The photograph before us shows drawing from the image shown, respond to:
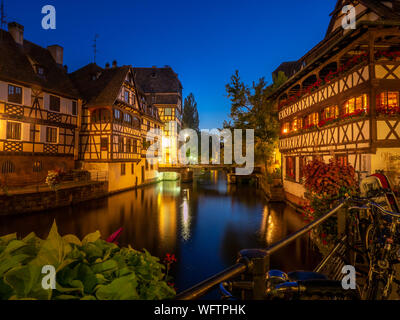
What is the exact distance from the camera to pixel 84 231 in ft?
45.2

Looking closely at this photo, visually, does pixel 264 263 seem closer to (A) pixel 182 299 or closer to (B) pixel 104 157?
(A) pixel 182 299

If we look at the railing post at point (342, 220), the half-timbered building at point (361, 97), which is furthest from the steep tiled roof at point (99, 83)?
the railing post at point (342, 220)

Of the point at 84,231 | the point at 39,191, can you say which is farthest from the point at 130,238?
the point at 39,191

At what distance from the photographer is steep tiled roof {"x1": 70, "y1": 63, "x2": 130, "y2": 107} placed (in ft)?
82.1

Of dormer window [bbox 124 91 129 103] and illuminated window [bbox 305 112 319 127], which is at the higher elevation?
dormer window [bbox 124 91 129 103]

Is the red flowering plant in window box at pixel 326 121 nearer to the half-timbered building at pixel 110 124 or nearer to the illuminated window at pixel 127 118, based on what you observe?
the half-timbered building at pixel 110 124

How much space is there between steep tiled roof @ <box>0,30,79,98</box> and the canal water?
36.5 feet

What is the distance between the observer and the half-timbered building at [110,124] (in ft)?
82.3

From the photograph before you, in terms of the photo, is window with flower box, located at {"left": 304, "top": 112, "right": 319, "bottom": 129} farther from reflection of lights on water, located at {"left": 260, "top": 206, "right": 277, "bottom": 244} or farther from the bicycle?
the bicycle

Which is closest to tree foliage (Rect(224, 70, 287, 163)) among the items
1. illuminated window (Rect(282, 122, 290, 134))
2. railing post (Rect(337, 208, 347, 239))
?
illuminated window (Rect(282, 122, 290, 134))

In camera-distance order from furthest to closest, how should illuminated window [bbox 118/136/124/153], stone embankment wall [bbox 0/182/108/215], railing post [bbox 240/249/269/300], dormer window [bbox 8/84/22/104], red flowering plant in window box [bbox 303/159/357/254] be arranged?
illuminated window [bbox 118/136/124/153]
dormer window [bbox 8/84/22/104]
stone embankment wall [bbox 0/182/108/215]
red flowering plant in window box [bbox 303/159/357/254]
railing post [bbox 240/249/269/300]

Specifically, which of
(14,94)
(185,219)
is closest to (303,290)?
(185,219)

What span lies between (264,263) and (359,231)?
3396 mm

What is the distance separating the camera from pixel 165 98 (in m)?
50.5
